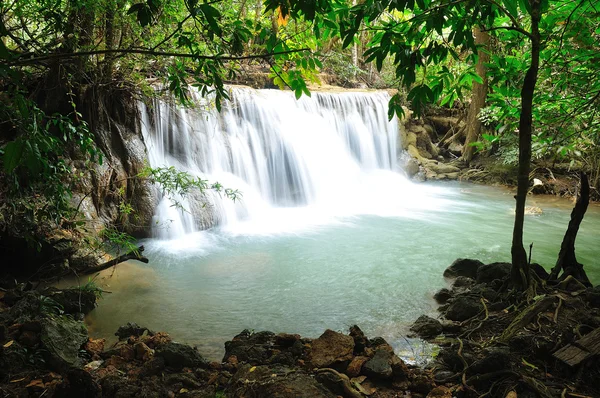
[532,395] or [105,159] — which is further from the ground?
[105,159]

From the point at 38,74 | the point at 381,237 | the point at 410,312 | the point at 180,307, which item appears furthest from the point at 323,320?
the point at 38,74

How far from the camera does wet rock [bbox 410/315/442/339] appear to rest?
4.25 meters

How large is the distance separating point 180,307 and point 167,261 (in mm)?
1775

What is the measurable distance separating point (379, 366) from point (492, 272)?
9.04 ft

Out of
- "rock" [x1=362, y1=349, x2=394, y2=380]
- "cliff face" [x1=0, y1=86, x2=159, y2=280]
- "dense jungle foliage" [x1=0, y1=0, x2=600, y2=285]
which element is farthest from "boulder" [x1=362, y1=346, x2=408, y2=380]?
"cliff face" [x1=0, y1=86, x2=159, y2=280]

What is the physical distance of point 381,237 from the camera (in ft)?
28.2

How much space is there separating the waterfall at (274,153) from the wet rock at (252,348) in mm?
4599

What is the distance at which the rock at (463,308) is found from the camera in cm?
443

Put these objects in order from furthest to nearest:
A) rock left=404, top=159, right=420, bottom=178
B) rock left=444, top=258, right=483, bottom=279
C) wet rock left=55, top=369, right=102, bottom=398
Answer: rock left=404, top=159, right=420, bottom=178 → rock left=444, top=258, right=483, bottom=279 → wet rock left=55, top=369, right=102, bottom=398

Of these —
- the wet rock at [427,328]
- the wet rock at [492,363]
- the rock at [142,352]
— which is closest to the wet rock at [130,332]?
the rock at [142,352]

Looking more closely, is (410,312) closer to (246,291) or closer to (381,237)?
(246,291)

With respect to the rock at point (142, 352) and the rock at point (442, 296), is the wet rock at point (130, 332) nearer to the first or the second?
the rock at point (142, 352)

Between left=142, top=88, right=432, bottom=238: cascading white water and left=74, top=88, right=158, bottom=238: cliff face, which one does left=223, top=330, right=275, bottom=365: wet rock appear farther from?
left=142, top=88, right=432, bottom=238: cascading white water

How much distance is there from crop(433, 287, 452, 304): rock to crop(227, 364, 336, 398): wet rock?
290cm
